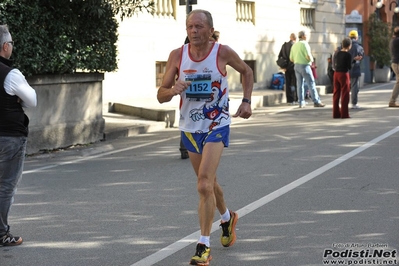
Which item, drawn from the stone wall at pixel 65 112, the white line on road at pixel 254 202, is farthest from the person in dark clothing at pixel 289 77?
the stone wall at pixel 65 112

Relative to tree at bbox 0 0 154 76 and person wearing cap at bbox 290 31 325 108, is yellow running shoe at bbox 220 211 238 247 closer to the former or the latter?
tree at bbox 0 0 154 76

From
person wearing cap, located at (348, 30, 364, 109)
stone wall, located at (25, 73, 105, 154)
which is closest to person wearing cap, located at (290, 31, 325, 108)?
person wearing cap, located at (348, 30, 364, 109)

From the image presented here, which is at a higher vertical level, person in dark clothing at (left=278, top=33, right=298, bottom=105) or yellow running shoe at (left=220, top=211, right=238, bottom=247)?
person in dark clothing at (left=278, top=33, right=298, bottom=105)

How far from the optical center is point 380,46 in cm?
3612

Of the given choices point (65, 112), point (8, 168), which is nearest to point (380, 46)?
point (65, 112)

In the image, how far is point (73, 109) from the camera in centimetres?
1400

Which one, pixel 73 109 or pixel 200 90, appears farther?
pixel 73 109

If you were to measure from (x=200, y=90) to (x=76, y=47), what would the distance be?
24.3 ft

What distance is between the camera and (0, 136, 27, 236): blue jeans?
22.2ft

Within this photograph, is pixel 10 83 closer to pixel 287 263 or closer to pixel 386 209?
pixel 287 263

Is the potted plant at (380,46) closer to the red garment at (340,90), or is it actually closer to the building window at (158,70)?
the building window at (158,70)

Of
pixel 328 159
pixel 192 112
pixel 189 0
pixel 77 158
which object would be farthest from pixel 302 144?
pixel 192 112

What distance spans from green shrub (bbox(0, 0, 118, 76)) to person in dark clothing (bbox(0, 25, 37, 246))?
5.55 m

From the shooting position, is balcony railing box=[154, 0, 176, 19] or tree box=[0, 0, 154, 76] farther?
balcony railing box=[154, 0, 176, 19]
